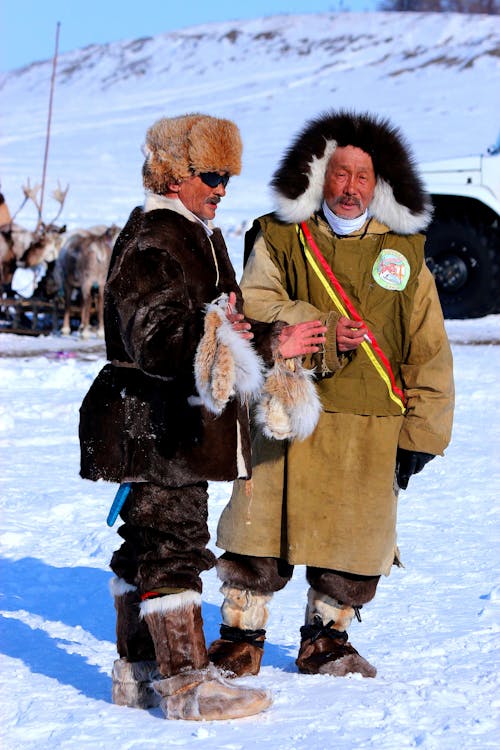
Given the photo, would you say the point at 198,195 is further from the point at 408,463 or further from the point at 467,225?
the point at 467,225

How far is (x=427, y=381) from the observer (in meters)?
3.44

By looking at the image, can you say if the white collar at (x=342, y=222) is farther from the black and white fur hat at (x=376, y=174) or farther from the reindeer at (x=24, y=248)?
the reindeer at (x=24, y=248)

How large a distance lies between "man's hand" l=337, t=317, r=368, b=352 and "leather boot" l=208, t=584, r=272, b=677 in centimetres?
78

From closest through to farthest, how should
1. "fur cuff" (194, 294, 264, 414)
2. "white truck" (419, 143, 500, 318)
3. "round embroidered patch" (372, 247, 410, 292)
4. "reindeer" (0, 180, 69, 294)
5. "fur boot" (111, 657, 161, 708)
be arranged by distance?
1. "fur cuff" (194, 294, 264, 414)
2. "fur boot" (111, 657, 161, 708)
3. "round embroidered patch" (372, 247, 410, 292)
4. "white truck" (419, 143, 500, 318)
5. "reindeer" (0, 180, 69, 294)

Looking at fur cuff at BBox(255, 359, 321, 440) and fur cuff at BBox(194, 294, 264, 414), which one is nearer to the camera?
Result: fur cuff at BBox(194, 294, 264, 414)

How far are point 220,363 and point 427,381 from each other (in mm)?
878

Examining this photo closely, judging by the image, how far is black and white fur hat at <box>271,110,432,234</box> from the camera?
341cm

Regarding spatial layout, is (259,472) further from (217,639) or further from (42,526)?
(42,526)

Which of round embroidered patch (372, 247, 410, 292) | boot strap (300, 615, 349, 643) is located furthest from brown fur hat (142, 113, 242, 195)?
boot strap (300, 615, 349, 643)

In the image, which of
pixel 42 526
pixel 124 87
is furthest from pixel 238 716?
pixel 124 87

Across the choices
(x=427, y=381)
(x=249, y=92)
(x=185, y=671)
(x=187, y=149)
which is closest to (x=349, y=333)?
(x=427, y=381)

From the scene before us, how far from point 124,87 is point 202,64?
4.47 metres

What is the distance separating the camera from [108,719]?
2939 millimetres

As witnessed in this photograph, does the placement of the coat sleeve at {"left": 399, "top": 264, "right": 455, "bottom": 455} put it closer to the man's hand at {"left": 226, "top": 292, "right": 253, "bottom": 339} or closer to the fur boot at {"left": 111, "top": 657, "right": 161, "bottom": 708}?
the man's hand at {"left": 226, "top": 292, "right": 253, "bottom": 339}
